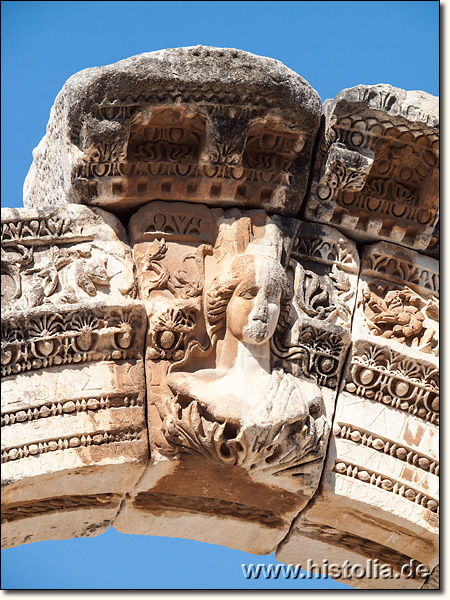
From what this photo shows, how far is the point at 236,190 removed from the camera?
6.92 meters

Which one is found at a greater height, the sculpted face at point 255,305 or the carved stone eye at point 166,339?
the sculpted face at point 255,305

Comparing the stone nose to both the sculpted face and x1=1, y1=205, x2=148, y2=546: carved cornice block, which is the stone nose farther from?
x1=1, y1=205, x2=148, y2=546: carved cornice block

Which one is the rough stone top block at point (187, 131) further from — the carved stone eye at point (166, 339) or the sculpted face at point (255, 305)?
the carved stone eye at point (166, 339)

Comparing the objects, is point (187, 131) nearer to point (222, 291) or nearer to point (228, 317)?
point (222, 291)

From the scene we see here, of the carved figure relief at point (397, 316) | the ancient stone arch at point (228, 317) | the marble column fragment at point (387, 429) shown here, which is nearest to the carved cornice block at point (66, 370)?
the ancient stone arch at point (228, 317)

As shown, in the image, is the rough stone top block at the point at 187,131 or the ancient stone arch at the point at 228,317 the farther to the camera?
the rough stone top block at the point at 187,131

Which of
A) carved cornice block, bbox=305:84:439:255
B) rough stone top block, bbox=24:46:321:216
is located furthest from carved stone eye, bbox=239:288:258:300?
carved cornice block, bbox=305:84:439:255

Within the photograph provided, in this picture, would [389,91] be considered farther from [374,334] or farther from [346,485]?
[346,485]

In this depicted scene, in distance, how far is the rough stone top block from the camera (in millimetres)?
6594

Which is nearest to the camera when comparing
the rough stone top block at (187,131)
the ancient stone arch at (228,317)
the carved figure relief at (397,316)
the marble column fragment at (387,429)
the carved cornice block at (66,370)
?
the carved cornice block at (66,370)

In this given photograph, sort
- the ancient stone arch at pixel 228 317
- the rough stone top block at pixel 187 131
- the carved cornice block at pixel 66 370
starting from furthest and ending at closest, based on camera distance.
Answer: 1. the rough stone top block at pixel 187 131
2. the ancient stone arch at pixel 228 317
3. the carved cornice block at pixel 66 370

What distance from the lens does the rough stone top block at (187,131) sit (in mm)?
6594

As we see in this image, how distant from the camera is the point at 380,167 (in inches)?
279

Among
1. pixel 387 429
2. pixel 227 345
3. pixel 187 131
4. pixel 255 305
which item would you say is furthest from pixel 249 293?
pixel 387 429
